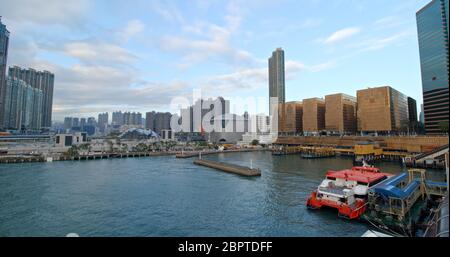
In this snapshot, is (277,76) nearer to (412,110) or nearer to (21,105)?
(412,110)

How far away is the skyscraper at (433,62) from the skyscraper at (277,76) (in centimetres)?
9078

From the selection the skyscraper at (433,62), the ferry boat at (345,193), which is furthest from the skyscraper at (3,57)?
the skyscraper at (433,62)

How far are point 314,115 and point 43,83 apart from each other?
107532mm

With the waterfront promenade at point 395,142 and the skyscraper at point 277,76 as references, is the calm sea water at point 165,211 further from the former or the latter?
the skyscraper at point 277,76

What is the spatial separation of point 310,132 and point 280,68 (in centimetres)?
8489

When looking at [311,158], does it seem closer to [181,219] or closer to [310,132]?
[310,132]

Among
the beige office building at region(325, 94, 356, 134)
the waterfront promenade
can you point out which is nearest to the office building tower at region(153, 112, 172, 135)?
the waterfront promenade

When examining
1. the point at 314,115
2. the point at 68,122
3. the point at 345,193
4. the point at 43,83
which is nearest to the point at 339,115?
the point at 314,115

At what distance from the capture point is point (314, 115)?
202 feet

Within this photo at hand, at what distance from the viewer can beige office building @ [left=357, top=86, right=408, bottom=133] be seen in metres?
45.4

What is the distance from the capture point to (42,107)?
305ft

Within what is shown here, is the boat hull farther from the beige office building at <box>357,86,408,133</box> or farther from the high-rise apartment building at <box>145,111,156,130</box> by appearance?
the high-rise apartment building at <box>145,111,156,130</box>

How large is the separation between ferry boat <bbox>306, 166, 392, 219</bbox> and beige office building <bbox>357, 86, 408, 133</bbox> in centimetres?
3857
